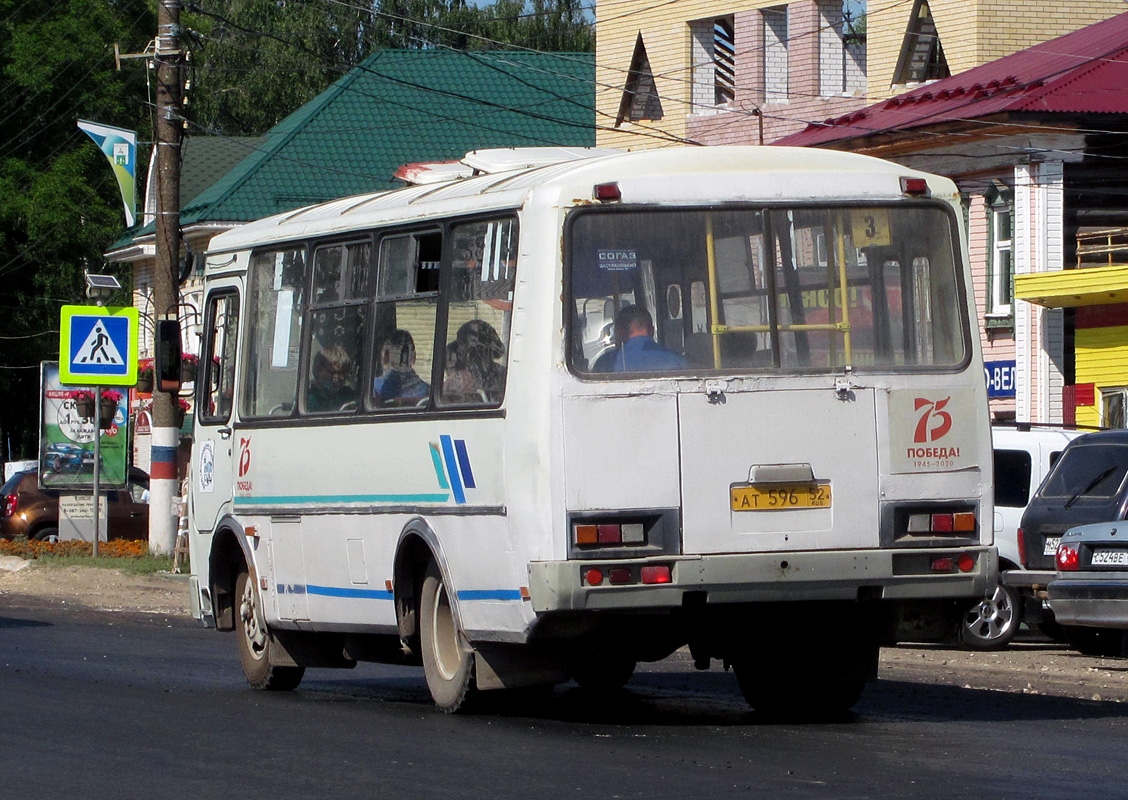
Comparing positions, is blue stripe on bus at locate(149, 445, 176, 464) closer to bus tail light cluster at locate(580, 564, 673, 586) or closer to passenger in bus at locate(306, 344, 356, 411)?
passenger in bus at locate(306, 344, 356, 411)

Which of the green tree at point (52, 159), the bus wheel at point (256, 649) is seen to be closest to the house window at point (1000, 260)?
the bus wheel at point (256, 649)

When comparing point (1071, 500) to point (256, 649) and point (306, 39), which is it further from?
point (306, 39)

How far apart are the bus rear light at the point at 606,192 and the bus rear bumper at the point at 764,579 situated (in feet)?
5.74

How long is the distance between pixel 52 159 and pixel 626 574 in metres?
50.7

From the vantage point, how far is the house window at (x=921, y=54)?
33.8 m

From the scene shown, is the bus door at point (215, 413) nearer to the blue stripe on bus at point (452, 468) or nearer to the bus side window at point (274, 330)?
the bus side window at point (274, 330)

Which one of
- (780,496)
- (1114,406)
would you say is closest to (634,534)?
(780,496)

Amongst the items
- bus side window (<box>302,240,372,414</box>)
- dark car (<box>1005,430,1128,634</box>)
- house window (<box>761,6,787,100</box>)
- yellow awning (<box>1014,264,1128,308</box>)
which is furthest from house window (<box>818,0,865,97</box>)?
bus side window (<box>302,240,372,414</box>)

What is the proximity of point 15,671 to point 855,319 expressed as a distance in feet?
20.4

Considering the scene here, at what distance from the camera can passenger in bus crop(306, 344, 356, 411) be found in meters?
12.4

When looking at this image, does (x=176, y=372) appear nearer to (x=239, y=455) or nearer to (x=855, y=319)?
(x=239, y=455)

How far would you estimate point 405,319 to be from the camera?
1184cm

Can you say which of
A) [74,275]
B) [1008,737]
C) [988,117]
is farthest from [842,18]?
[74,275]

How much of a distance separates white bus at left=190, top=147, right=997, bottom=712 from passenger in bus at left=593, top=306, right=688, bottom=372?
0.04 feet
